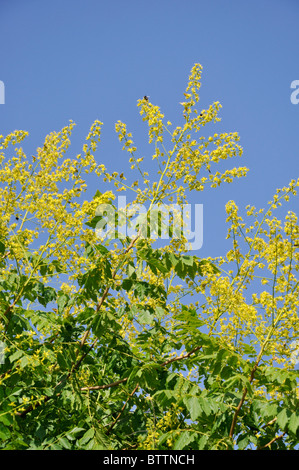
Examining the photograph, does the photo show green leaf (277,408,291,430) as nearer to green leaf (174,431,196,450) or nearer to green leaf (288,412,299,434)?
green leaf (288,412,299,434)

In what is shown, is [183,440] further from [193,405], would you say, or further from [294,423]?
[294,423]

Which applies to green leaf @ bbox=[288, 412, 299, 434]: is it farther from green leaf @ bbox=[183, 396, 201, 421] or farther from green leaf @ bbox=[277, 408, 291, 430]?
green leaf @ bbox=[183, 396, 201, 421]

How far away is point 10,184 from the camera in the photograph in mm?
4488

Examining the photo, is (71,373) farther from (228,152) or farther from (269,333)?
(228,152)

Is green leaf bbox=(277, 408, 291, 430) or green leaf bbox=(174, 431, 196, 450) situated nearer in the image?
green leaf bbox=(277, 408, 291, 430)

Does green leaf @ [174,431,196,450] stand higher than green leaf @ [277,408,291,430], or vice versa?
green leaf @ [277,408,291,430]

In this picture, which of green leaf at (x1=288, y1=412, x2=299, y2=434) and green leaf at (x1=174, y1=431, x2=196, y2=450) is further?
green leaf at (x1=174, y1=431, x2=196, y2=450)

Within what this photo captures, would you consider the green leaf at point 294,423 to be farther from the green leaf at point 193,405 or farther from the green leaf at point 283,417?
the green leaf at point 193,405

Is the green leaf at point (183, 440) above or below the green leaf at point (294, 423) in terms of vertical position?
below

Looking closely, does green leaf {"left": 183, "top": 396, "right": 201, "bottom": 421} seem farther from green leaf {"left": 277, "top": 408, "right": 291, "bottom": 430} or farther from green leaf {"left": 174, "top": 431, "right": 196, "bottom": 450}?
green leaf {"left": 277, "top": 408, "right": 291, "bottom": 430}

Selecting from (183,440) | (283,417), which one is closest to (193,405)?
(183,440)

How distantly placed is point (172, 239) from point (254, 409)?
1.46m

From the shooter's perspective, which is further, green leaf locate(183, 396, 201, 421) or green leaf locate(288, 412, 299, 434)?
green leaf locate(183, 396, 201, 421)
